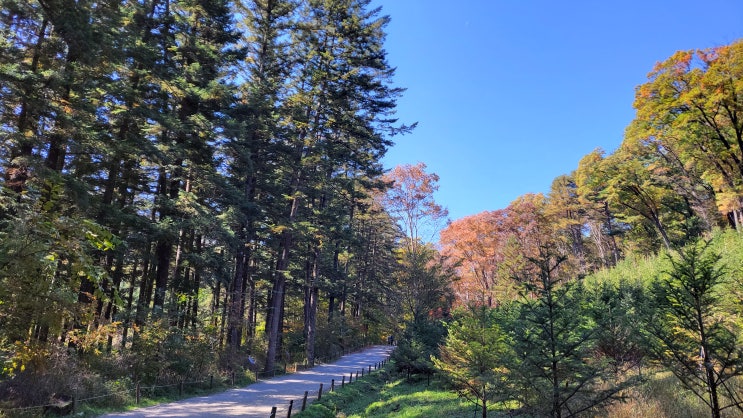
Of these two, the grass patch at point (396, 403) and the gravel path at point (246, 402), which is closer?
the gravel path at point (246, 402)

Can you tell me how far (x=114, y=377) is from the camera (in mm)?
12570

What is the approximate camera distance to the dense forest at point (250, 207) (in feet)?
19.2

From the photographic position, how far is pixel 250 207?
59.6 ft

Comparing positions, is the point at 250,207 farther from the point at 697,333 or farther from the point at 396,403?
the point at 697,333

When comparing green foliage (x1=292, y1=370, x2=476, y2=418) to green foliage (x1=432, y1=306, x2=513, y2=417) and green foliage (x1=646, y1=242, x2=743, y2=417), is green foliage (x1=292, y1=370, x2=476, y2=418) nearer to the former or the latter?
green foliage (x1=432, y1=306, x2=513, y2=417)

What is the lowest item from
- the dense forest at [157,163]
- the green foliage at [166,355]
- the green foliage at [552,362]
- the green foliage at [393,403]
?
the green foliage at [393,403]

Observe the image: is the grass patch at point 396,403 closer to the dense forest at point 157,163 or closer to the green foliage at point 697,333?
the green foliage at point 697,333

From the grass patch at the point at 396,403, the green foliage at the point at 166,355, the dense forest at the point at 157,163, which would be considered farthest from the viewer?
the green foliage at the point at 166,355

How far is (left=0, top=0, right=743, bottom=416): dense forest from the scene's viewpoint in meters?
5.85

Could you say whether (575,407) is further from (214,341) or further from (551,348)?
(214,341)

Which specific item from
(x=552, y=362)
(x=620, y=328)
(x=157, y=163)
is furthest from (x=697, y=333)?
(x=157, y=163)

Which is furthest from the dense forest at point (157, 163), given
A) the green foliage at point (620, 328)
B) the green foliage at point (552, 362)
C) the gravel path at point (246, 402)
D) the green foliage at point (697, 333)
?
the green foliage at point (620, 328)

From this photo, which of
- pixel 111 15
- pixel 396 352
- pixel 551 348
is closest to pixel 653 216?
pixel 396 352

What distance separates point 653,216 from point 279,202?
24780 mm
